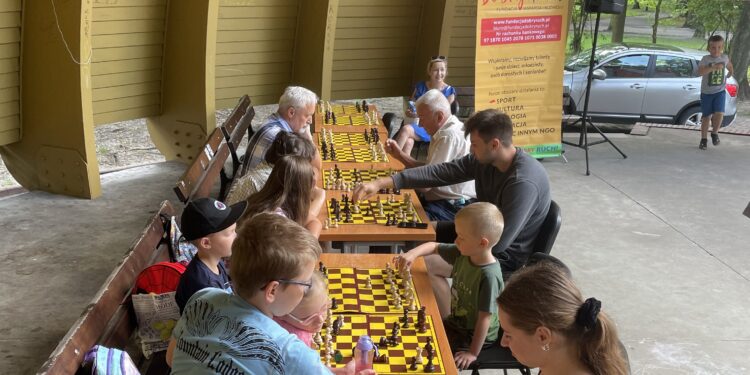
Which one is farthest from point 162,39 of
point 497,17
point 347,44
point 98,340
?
point 98,340

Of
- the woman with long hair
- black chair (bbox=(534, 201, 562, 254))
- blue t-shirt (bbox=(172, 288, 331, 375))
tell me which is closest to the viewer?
blue t-shirt (bbox=(172, 288, 331, 375))

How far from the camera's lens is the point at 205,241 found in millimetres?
3508

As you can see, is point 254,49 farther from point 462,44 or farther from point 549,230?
point 549,230

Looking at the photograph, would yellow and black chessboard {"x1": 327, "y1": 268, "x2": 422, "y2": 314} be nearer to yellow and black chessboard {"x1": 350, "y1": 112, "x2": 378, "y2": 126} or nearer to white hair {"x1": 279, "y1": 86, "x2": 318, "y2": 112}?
white hair {"x1": 279, "y1": 86, "x2": 318, "y2": 112}

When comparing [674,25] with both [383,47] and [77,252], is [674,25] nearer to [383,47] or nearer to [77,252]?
[383,47]

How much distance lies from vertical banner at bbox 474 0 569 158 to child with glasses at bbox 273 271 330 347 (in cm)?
603

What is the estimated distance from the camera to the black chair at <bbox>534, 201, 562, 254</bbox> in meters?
4.73

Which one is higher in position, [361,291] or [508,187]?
[508,187]

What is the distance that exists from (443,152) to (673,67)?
8.33 m

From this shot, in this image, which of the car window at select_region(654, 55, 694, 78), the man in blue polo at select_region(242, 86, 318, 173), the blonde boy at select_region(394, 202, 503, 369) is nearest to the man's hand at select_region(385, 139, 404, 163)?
the man in blue polo at select_region(242, 86, 318, 173)

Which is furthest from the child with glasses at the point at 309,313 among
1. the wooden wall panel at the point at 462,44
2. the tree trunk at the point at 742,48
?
the tree trunk at the point at 742,48

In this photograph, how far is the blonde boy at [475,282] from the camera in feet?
12.4

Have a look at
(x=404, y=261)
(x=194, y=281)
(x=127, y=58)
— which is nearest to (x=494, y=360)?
(x=404, y=261)

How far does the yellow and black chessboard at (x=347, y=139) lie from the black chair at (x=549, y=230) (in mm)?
2693
